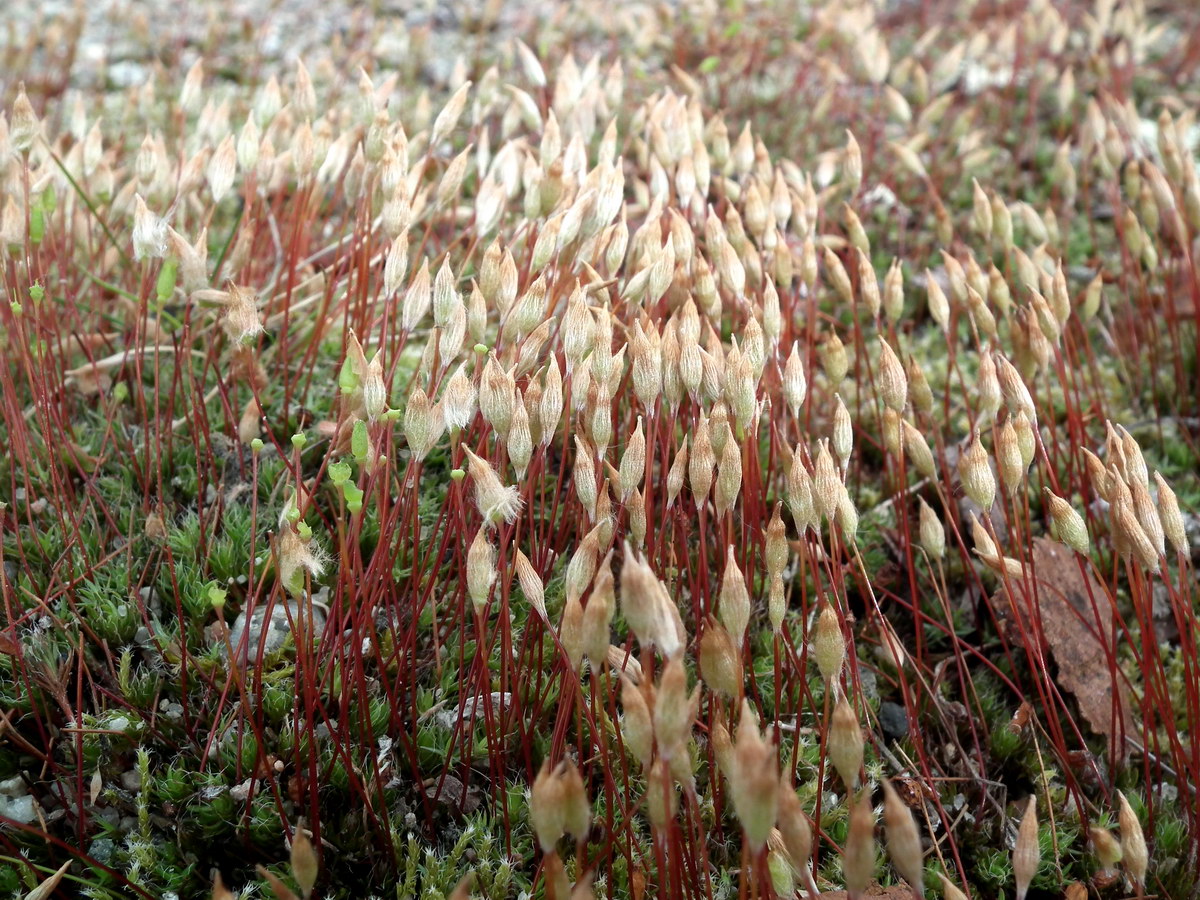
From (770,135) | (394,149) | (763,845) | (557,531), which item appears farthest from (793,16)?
(763,845)

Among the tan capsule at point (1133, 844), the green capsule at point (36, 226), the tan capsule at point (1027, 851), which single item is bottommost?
Answer: the tan capsule at point (1133, 844)

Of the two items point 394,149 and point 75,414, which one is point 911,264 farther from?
point 75,414

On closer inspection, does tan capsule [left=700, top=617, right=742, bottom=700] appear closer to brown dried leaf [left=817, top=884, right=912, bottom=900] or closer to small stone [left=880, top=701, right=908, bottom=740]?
brown dried leaf [left=817, top=884, right=912, bottom=900]

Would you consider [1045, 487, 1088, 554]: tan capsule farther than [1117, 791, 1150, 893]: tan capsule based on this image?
Yes

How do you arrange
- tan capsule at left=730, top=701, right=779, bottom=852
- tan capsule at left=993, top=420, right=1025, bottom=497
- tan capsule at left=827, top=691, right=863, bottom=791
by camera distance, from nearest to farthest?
1. tan capsule at left=730, top=701, right=779, bottom=852
2. tan capsule at left=827, top=691, right=863, bottom=791
3. tan capsule at left=993, top=420, right=1025, bottom=497

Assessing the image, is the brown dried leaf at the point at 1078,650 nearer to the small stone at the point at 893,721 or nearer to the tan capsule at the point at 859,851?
the small stone at the point at 893,721

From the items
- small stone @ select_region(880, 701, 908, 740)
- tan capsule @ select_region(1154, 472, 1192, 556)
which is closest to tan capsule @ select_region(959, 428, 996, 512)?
tan capsule @ select_region(1154, 472, 1192, 556)

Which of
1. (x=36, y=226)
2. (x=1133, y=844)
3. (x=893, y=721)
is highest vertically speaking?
(x=36, y=226)

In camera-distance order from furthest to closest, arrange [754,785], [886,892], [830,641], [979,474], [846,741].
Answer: [979,474], [886,892], [830,641], [846,741], [754,785]

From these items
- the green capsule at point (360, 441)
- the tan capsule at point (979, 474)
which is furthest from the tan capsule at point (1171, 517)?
the green capsule at point (360, 441)

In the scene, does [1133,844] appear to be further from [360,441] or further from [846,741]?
[360,441]

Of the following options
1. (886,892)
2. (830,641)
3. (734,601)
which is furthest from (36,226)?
(886,892)
